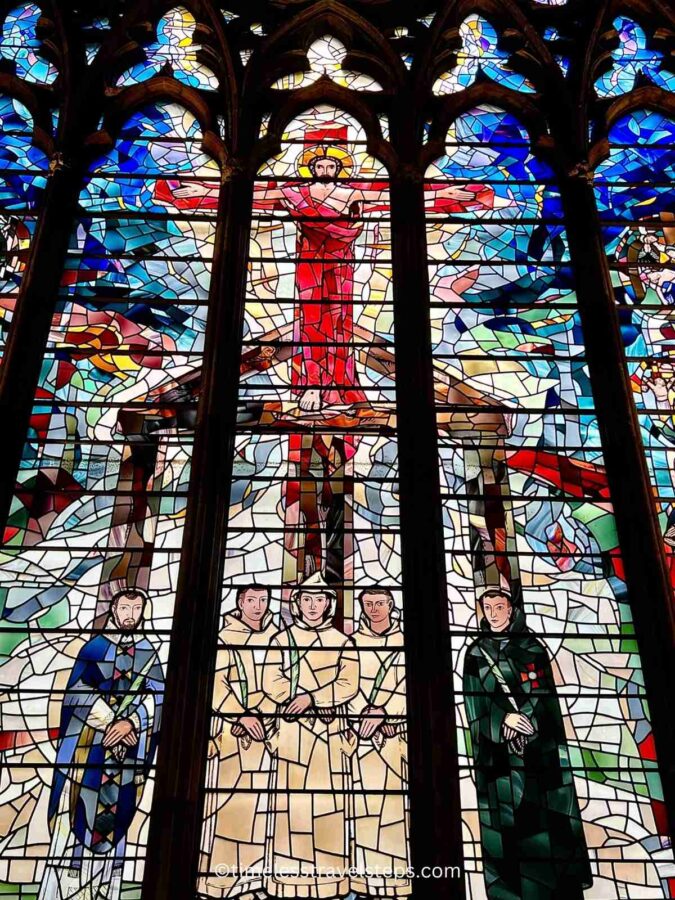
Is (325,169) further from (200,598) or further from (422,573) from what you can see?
(200,598)

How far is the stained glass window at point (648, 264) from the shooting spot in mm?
7609

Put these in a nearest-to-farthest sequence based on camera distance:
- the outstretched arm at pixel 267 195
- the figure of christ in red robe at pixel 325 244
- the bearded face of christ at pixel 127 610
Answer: the bearded face of christ at pixel 127 610, the figure of christ in red robe at pixel 325 244, the outstretched arm at pixel 267 195

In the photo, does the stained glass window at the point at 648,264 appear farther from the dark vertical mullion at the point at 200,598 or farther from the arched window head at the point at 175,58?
the arched window head at the point at 175,58

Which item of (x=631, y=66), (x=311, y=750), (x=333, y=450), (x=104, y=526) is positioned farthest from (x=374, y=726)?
(x=631, y=66)

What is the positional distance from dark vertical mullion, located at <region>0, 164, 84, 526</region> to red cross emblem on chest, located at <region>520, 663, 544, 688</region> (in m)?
2.68

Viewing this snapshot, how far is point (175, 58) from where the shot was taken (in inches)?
369

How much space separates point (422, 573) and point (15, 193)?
361 centimetres

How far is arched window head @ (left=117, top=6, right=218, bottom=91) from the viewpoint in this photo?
365 inches

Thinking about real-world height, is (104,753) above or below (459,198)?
below

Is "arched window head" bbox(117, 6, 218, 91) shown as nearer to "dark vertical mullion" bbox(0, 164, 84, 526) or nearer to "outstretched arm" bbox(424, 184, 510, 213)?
"dark vertical mullion" bbox(0, 164, 84, 526)

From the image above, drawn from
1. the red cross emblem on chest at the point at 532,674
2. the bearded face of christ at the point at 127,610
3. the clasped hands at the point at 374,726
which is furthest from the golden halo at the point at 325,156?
the clasped hands at the point at 374,726

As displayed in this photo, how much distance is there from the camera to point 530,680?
22.1ft

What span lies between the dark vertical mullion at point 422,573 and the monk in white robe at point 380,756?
9cm

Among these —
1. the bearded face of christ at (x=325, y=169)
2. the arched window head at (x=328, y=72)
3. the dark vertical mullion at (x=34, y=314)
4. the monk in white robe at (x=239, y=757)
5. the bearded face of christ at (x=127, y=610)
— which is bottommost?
the monk in white robe at (x=239, y=757)
